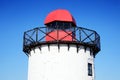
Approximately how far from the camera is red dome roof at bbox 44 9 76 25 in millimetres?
23484

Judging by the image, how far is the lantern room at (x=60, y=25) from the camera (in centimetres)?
2264

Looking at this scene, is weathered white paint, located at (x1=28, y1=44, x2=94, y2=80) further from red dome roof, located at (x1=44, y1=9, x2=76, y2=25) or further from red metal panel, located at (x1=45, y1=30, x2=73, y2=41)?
red dome roof, located at (x1=44, y1=9, x2=76, y2=25)

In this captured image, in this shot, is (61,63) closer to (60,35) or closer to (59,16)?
(60,35)

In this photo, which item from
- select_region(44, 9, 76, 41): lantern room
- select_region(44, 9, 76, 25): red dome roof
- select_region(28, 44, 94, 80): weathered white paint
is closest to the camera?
select_region(28, 44, 94, 80): weathered white paint

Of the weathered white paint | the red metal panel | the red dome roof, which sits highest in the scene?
the red dome roof

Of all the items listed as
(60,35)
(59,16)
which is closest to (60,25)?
(59,16)

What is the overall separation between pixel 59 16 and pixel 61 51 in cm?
321

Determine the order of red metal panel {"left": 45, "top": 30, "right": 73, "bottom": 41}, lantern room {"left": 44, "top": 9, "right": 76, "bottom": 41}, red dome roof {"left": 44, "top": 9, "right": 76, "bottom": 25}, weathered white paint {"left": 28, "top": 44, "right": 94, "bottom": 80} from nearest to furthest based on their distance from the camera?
weathered white paint {"left": 28, "top": 44, "right": 94, "bottom": 80}, red metal panel {"left": 45, "top": 30, "right": 73, "bottom": 41}, lantern room {"left": 44, "top": 9, "right": 76, "bottom": 41}, red dome roof {"left": 44, "top": 9, "right": 76, "bottom": 25}

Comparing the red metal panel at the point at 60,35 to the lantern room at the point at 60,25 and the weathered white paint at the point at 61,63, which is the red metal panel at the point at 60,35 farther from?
the weathered white paint at the point at 61,63

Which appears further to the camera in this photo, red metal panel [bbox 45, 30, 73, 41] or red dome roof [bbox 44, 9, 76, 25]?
red dome roof [bbox 44, 9, 76, 25]

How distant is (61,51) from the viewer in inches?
888

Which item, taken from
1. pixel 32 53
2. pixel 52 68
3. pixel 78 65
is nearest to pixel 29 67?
pixel 32 53

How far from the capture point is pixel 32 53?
2398 centimetres

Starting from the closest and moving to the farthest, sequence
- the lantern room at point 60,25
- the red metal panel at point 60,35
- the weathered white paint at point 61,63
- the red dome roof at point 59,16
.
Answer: the weathered white paint at point 61,63 → the red metal panel at point 60,35 → the lantern room at point 60,25 → the red dome roof at point 59,16
